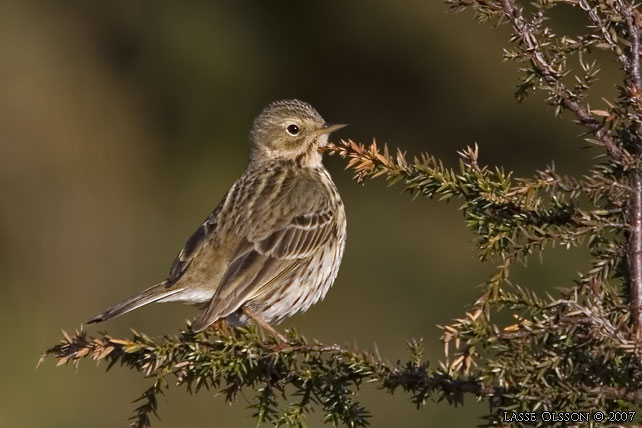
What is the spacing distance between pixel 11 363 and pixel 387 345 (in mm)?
3421

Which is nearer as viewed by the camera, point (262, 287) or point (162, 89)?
point (262, 287)

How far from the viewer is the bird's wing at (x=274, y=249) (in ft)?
17.5

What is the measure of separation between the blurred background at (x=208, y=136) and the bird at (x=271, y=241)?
3.83 meters

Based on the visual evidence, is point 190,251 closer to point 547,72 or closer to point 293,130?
point 293,130

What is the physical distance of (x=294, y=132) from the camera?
6.52m

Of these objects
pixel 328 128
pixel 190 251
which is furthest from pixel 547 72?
pixel 328 128

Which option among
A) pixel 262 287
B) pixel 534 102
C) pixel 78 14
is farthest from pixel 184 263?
pixel 78 14

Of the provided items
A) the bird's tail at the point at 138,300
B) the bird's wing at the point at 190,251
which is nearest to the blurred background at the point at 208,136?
the bird's wing at the point at 190,251

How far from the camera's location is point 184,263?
5.55 meters

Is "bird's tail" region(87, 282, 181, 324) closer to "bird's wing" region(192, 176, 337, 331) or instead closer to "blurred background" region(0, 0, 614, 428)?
"bird's wing" region(192, 176, 337, 331)

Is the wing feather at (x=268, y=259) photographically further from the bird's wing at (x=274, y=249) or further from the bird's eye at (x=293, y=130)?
the bird's eye at (x=293, y=130)

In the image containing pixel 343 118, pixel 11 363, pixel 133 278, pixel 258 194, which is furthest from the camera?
pixel 133 278

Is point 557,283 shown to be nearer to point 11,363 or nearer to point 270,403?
point 11,363

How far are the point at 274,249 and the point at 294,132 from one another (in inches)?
42.2
